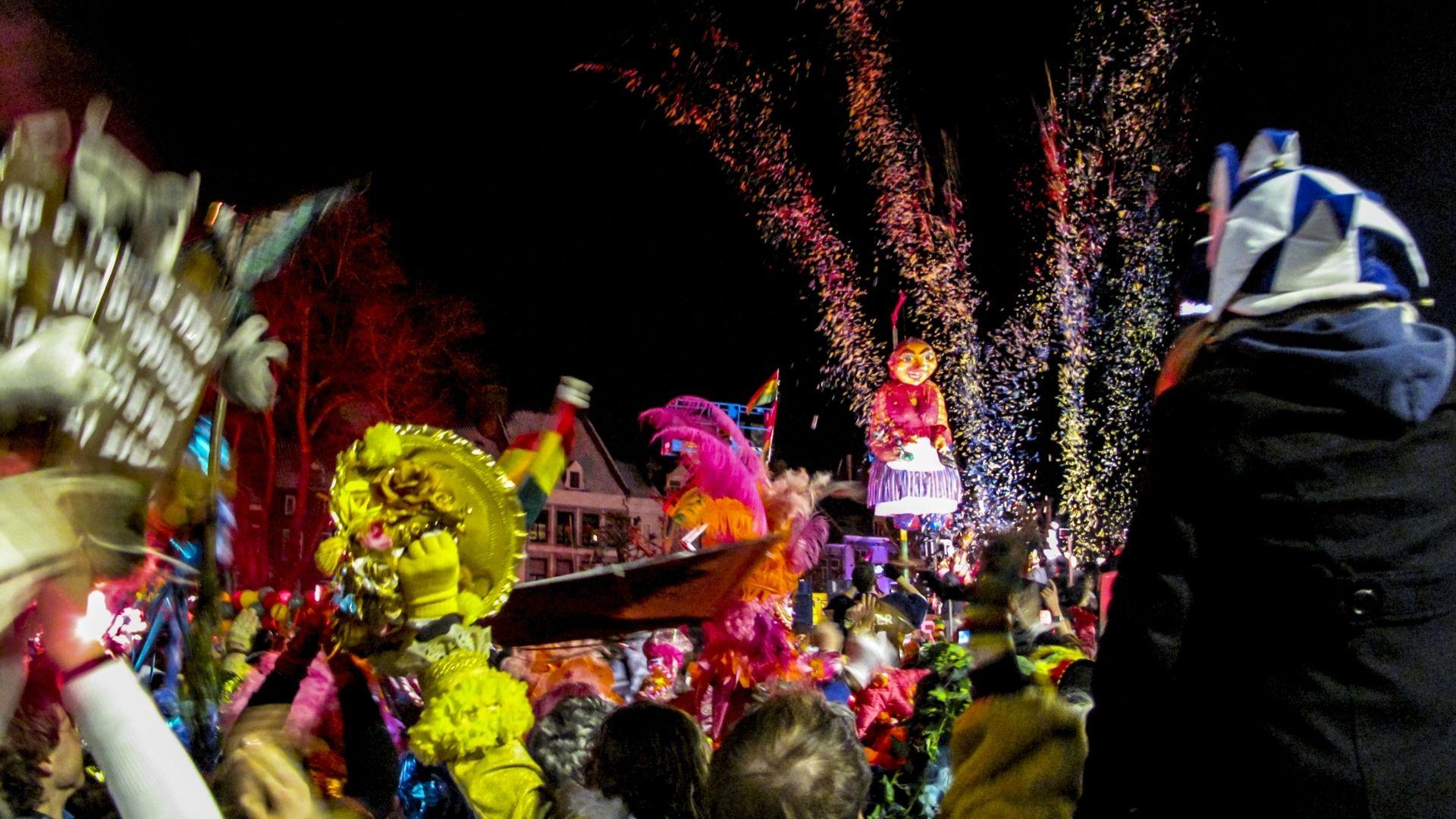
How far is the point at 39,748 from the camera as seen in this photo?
2.99m

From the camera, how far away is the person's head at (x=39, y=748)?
287cm

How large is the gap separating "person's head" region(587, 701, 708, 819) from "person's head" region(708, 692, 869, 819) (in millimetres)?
243

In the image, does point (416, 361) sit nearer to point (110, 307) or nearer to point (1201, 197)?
point (1201, 197)

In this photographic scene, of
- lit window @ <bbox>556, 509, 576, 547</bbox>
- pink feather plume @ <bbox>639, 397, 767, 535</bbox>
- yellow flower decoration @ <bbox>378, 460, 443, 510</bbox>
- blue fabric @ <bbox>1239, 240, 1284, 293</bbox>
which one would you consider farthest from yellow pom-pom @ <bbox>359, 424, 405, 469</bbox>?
lit window @ <bbox>556, 509, 576, 547</bbox>

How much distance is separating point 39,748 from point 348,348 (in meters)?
19.3

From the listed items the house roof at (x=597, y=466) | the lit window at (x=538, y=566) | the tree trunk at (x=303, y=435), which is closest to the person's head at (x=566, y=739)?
the tree trunk at (x=303, y=435)

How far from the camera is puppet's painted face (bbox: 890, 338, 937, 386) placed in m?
14.4

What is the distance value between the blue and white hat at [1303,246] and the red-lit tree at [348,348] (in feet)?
64.2

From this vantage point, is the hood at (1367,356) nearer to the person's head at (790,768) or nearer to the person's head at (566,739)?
the person's head at (790,768)

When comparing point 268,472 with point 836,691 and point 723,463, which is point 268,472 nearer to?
point 723,463

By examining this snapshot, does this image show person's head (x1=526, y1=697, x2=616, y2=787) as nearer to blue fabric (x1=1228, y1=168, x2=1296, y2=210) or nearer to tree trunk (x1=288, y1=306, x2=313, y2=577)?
blue fabric (x1=1228, y1=168, x2=1296, y2=210)

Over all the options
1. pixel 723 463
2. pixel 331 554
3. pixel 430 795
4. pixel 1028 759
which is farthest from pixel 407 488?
pixel 723 463

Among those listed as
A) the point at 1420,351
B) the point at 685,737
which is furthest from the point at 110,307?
the point at 1420,351

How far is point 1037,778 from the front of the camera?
2291 mm
